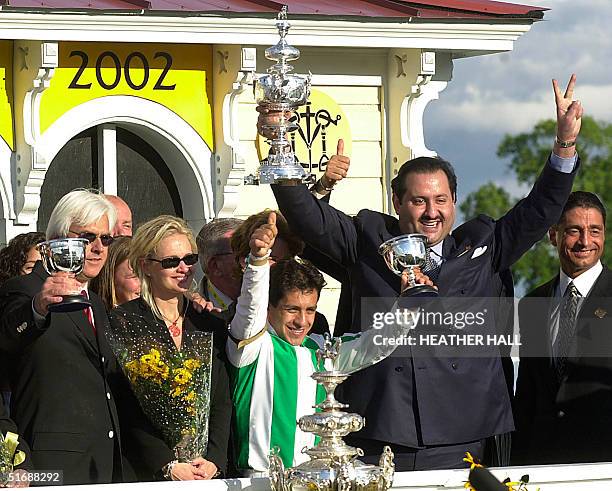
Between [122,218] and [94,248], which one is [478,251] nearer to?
[94,248]

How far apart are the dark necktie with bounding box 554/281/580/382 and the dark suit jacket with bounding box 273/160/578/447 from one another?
18.1 inches

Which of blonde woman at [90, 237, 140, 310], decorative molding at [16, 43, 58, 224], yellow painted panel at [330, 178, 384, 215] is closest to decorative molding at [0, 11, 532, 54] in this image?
decorative molding at [16, 43, 58, 224]

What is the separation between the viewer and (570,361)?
5.98m

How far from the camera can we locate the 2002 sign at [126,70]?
8.15 m

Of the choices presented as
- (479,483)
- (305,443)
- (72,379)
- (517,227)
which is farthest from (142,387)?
(479,483)

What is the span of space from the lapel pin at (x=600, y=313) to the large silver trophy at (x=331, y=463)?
162 cm

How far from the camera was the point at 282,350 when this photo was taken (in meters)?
5.41

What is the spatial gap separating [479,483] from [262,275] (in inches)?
86.7

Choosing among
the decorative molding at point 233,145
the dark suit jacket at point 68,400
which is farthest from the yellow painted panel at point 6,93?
the dark suit jacket at point 68,400

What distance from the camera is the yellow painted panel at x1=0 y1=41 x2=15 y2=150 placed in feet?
26.0

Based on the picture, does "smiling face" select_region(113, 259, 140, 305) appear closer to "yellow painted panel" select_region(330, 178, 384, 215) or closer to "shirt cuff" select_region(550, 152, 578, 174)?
"shirt cuff" select_region(550, 152, 578, 174)

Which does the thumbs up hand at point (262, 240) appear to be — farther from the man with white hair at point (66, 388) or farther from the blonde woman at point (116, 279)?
the blonde woman at point (116, 279)

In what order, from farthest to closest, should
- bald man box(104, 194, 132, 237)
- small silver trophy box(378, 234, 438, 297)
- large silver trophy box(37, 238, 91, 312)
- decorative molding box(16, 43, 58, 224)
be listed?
decorative molding box(16, 43, 58, 224) < bald man box(104, 194, 132, 237) < small silver trophy box(378, 234, 438, 297) < large silver trophy box(37, 238, 91, 312)

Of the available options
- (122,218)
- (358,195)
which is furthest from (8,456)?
(358,195)
